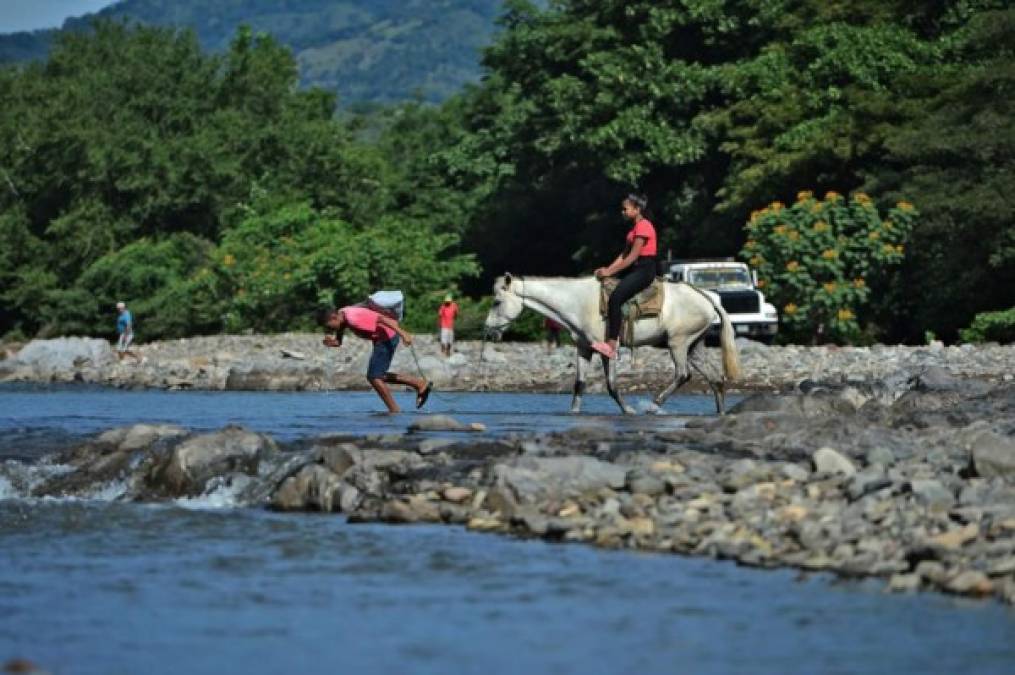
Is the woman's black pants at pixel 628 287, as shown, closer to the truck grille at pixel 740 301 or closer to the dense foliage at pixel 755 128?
the dense foliage at pixel 755 128

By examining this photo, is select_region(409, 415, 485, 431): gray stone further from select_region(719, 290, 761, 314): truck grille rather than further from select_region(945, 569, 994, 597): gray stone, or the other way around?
select_region(719, 290, 761, 314): truck grille

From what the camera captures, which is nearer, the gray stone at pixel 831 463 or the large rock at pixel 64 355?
the gray stone at pixel 831 463

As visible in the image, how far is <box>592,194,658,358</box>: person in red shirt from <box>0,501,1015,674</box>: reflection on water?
7.85 metres

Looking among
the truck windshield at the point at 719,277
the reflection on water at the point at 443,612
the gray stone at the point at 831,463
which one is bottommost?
the reflection on water at the point at 443,612

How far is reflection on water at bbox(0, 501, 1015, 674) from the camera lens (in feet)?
35.4

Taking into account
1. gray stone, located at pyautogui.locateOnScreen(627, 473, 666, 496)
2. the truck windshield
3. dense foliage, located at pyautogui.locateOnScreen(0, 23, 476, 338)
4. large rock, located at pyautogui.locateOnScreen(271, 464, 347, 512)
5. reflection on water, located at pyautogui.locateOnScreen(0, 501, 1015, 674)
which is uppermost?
dense foliage, located at pyautogui.locateOnScreen(0, 23, 476, 338)

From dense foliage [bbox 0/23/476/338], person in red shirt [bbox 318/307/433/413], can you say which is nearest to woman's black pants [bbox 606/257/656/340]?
person in red shirt [bbox 318/307/433/413]

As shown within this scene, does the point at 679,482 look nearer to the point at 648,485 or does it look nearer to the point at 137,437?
the point at 648,485

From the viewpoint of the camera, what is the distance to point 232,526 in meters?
15.6

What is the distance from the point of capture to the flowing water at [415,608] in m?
10.8

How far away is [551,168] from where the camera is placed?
58.4m

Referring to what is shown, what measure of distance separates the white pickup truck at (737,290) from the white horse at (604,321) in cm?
1728

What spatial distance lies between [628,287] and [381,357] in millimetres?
2859

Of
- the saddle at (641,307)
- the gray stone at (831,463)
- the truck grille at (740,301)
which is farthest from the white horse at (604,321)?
the truck grille at (740,301)
